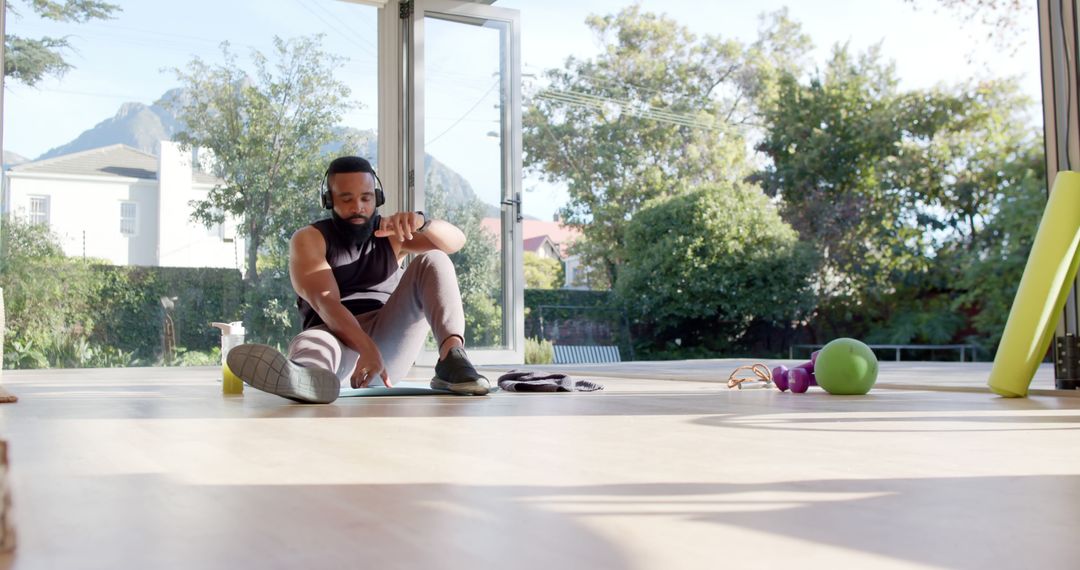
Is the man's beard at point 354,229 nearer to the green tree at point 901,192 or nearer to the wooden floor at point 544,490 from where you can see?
the wooden floor at point 544,490

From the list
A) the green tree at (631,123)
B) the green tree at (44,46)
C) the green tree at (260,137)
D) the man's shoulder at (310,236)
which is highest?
the green tree at (631,123)

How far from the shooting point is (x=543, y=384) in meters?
3.04

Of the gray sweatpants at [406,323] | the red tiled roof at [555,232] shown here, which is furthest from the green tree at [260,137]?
the red tiled roof at [555,232]

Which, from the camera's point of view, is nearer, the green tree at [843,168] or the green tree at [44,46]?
the green tree at [44,46]

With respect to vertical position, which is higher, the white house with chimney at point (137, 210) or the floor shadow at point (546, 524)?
the white house with chimney at point (137, 210)

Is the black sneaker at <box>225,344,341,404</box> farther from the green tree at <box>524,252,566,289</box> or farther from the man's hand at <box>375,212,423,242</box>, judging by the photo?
the green tree at <box>524,252,566,289</box>

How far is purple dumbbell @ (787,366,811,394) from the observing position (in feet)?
9.76

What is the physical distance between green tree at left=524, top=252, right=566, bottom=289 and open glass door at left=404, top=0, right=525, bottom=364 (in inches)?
352

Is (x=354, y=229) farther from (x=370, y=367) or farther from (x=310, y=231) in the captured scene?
(x=370, y=367)

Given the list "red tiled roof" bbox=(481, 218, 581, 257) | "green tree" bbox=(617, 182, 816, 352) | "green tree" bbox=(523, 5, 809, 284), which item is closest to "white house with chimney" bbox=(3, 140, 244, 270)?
"green tree" bbox=(617, 182, 816, 352)

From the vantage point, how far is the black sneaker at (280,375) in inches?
83.3

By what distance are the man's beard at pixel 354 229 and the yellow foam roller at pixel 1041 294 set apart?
67.5 inches

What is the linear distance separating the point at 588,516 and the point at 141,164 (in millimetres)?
5923

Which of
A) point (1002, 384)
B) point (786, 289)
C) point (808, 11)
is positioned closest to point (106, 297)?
A: point (1002, 384)
